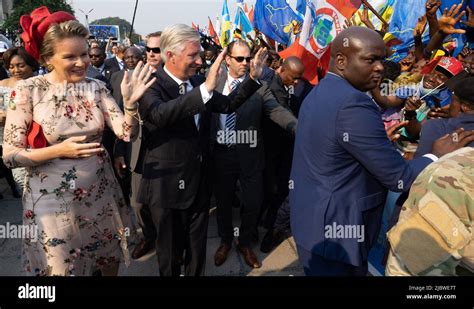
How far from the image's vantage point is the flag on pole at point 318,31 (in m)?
4.64

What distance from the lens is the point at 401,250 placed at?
3.98ft

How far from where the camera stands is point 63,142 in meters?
1.84

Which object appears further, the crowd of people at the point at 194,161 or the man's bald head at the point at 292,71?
the man's bald head at the point at 292,71

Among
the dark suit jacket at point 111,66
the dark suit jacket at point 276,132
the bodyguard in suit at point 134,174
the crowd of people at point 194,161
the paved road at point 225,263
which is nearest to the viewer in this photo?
the crowd of people at point 194,161

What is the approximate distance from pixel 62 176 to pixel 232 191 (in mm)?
1704

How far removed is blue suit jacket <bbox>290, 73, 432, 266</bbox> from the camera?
66.1 inches

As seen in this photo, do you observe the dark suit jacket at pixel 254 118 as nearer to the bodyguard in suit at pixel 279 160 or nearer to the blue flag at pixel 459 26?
the bodyguard in suit at pixel 279 160

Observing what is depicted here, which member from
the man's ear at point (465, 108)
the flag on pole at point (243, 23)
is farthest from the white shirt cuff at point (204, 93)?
the flag on pole at point (243, 23)

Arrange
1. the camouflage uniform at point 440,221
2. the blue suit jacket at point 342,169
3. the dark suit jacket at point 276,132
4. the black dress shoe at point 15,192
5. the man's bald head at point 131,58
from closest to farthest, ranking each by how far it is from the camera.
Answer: the camouflage uniform at point 440,221 → the blue suit jacket at point 342,169 → the dark suit jacket at point 276,132 → the black dress shoe at point 15,192 → the man's bald head at point 131,58

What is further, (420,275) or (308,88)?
(308,88)

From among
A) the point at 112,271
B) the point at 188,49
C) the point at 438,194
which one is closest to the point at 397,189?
the point at 438,194

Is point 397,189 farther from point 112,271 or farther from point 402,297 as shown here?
point 112,271

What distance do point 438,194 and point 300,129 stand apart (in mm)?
968

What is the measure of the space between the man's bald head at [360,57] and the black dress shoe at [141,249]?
8.34 ft
